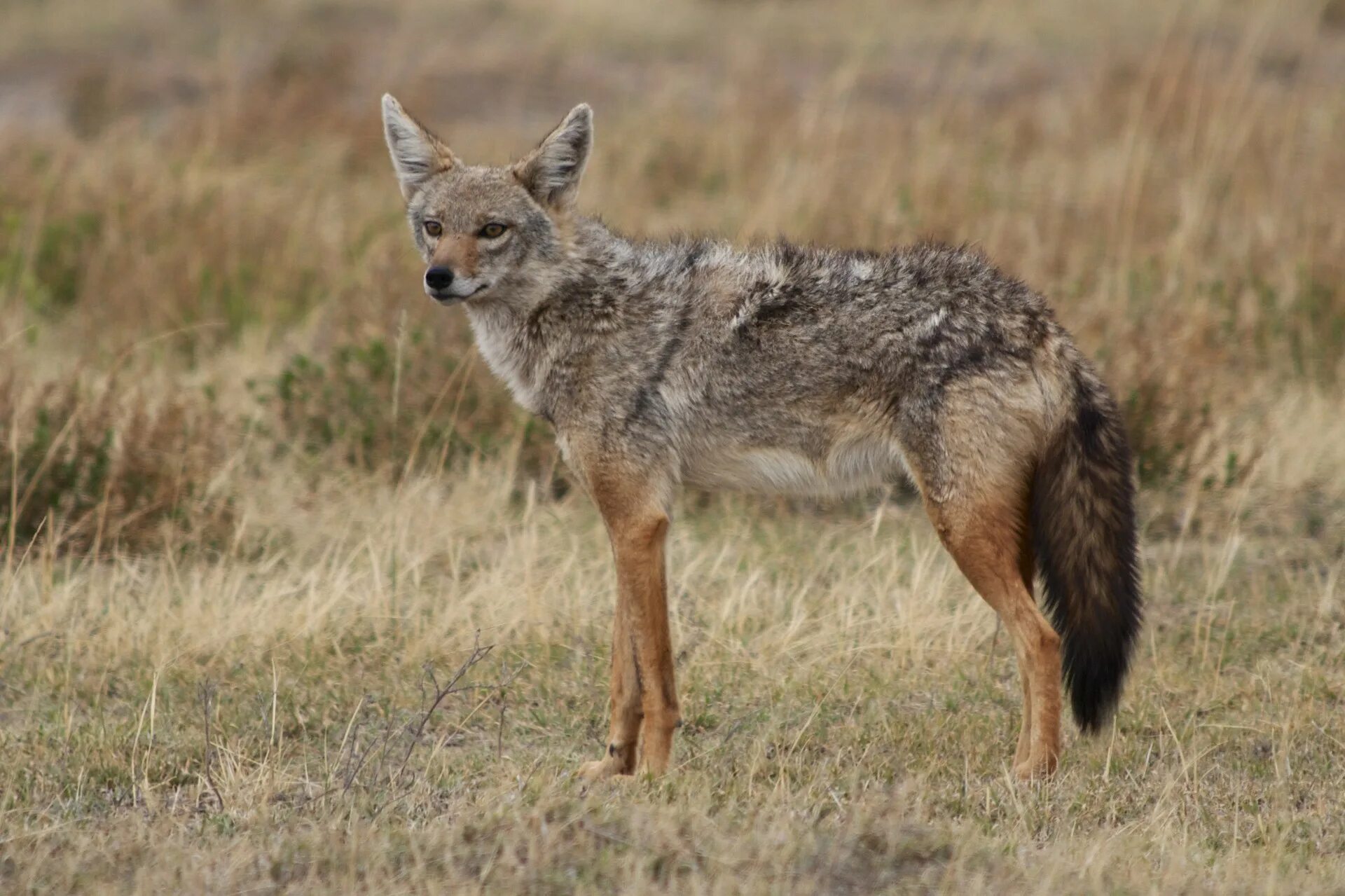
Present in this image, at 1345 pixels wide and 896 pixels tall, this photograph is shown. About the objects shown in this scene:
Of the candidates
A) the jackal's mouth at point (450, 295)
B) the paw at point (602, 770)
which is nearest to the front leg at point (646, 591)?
the paw at point (602, 770)

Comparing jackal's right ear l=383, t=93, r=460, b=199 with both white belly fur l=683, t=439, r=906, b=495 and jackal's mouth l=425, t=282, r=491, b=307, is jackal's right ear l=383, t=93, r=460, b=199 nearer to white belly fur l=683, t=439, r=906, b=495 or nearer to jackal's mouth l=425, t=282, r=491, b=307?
jackal's mouth l=425, t=282, r=491, b=307

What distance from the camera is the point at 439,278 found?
522 cm

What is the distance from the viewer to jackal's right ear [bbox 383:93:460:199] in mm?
5703

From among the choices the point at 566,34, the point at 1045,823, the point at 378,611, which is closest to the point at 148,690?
the point at 378,611

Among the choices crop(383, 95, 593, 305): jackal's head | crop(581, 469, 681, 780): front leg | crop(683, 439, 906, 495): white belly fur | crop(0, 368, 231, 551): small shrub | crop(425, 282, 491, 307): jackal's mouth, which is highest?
crop(383, 95, 593, 305): jackal's head

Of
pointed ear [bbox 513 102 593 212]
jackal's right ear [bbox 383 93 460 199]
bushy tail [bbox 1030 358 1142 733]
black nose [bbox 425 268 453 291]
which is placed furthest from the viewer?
jackal's right ear [bbox 383 93 460 199]

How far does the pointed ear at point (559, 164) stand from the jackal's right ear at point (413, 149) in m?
0.32

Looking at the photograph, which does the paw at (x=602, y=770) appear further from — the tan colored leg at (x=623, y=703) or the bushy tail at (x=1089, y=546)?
the bushy tail at (x=1089, y=546)

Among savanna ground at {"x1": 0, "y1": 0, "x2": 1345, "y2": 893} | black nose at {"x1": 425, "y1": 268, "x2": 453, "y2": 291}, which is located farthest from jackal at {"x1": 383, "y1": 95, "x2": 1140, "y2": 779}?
savanna ground at {"x1": 0, "y1": 0, "x2": 1345, "y2": 893}

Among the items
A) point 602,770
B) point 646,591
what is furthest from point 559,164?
point 602,770

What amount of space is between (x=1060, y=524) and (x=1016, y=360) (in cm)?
51

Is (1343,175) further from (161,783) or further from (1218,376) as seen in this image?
(161,783)

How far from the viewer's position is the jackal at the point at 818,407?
501 centimetres

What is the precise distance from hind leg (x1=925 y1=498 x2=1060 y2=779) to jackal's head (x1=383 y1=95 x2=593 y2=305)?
151 centimetres
